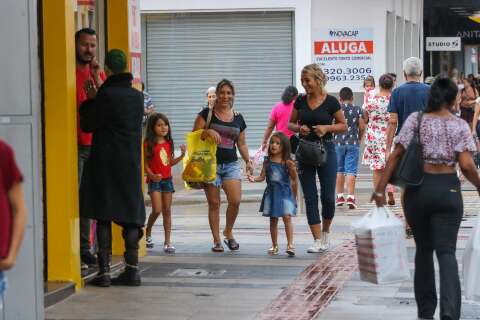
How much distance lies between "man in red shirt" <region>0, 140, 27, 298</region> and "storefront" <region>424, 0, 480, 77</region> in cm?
3663

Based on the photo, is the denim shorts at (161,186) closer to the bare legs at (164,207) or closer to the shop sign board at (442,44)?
the bare legs at (164,207)

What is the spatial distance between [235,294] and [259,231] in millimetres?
5152

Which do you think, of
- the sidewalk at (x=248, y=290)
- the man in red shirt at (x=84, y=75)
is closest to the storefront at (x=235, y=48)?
the sidewalk at (x=248, y=290)

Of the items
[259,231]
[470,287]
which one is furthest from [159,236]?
[470,287]

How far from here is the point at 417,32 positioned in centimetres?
3916

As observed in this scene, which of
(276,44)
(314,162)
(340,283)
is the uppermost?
(276,44)

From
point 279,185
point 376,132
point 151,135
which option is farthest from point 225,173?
point 376,132

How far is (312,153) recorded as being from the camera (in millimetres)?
12500

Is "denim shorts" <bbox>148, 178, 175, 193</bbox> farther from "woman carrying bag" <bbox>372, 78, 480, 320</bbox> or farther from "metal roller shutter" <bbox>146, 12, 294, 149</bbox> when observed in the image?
"metal roller shutter" <bbox>146, 12, 294, 149</bbox>

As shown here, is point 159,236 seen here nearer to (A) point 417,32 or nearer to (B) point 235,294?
(B) point 235,294

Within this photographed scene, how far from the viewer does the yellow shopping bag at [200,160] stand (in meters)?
12.9

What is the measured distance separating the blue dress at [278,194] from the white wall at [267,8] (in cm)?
1445

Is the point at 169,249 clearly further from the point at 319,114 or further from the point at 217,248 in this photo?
the point at 319,114

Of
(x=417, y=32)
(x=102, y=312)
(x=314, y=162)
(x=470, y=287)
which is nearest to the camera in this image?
(x=470, y=287)
